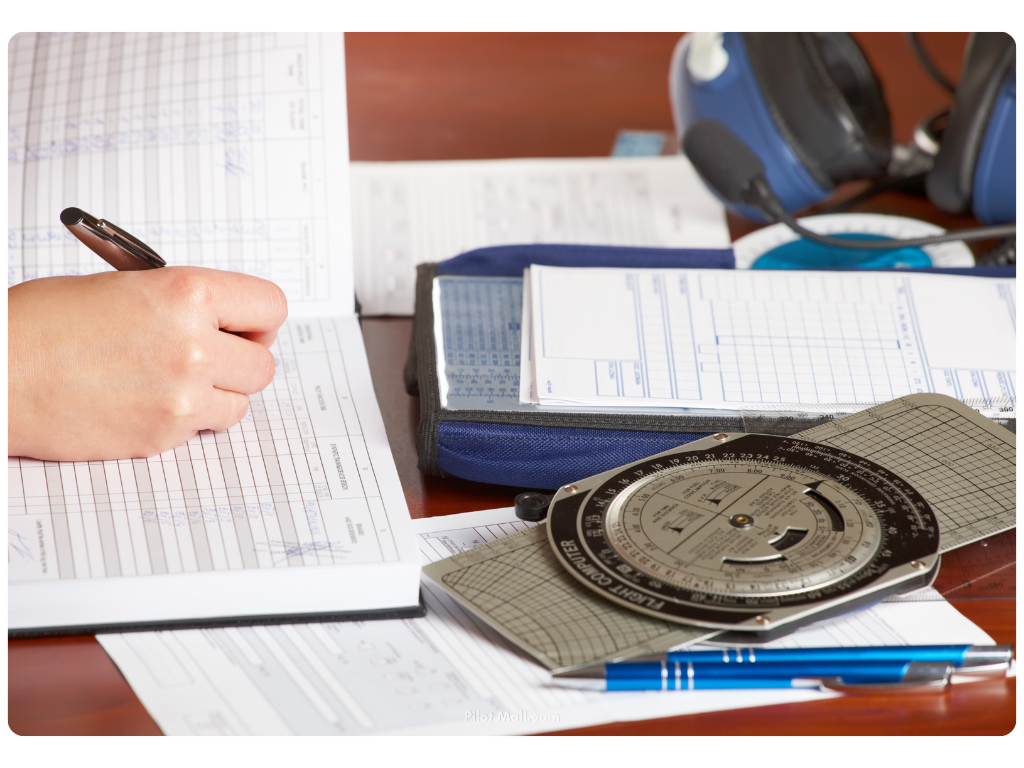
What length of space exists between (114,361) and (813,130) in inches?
25.9

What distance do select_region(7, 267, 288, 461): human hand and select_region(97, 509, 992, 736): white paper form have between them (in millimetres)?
Answer: 141

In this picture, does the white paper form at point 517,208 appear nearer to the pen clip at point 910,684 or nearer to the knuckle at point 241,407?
A: the knuckle at point 241,407

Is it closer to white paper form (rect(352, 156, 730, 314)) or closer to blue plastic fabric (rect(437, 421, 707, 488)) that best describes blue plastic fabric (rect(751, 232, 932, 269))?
white paper form (rect(352, 156, 730, 314))

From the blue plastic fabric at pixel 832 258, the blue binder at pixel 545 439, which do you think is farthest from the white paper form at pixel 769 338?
the blue plastic fabric at pixel 832 258

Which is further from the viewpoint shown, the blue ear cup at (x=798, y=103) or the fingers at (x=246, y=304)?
the blue ear cup at (x=798, y=103)

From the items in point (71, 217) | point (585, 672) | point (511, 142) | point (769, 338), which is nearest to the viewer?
point (585, 672)

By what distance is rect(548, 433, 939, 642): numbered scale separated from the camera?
1.62 ft

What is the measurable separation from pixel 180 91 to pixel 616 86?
2.10 ft

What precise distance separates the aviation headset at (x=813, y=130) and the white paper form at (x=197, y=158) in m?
0.36

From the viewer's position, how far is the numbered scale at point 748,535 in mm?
495

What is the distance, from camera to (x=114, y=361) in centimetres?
60


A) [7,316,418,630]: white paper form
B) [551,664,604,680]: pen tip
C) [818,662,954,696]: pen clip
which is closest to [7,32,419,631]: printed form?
[7,316,418,630]: white paper form

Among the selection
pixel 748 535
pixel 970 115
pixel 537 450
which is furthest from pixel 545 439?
pixel 970 115

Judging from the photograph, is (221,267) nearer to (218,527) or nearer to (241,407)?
(241,407)
